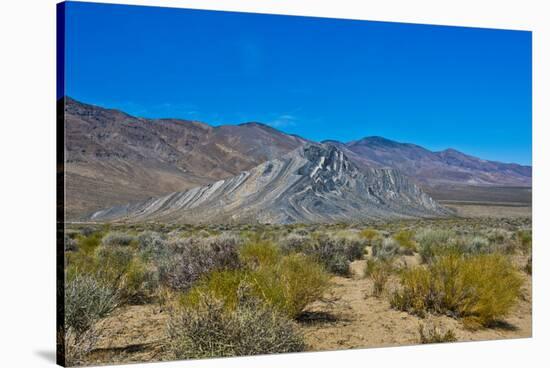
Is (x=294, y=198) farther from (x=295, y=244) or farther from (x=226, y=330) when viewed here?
(x=226, y=330)

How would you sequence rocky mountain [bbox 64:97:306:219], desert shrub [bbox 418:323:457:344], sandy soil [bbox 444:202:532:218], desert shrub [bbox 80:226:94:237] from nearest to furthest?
desert shrub [bbox 418:323:457:344], rocky mountain [bbox 64:97:306:219], sandy soil [bbox 444:202:532:218], desert shrub [bbox 80:226:94:237]

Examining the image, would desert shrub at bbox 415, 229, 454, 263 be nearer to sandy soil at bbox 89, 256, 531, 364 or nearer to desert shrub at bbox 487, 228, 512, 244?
desert shrub at bbox 487, 228, 512, 244

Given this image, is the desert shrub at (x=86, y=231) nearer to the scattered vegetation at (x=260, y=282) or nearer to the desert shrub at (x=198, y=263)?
the scattered vegetation at (x=260, y=282)

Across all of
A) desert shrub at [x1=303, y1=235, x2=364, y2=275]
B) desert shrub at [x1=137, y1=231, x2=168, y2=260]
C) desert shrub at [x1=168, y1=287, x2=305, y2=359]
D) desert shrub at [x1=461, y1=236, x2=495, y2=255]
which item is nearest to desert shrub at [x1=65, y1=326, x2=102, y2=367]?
desert shrub at [x1=168, y1=287, x2=305, y2=359]

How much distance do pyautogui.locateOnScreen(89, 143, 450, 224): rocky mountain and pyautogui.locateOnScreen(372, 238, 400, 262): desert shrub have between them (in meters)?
2.95

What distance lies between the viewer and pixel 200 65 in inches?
503

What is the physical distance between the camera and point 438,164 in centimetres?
1753

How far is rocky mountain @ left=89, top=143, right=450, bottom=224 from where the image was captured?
74.4 ft

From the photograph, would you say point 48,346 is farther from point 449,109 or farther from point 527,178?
point 527,178

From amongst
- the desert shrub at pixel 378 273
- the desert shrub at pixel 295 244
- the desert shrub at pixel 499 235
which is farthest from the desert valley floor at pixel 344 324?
the desert shrub at pixel 499 235

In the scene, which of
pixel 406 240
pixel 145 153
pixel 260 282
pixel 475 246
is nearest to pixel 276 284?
pixel 260 282

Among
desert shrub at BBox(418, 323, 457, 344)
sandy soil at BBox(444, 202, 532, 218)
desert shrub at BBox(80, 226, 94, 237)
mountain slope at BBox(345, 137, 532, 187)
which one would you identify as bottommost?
desert shrub at BBox(418, 323, 457, 344)

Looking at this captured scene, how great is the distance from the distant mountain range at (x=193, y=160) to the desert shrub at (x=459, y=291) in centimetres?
260

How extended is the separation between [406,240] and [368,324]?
7.20 m
